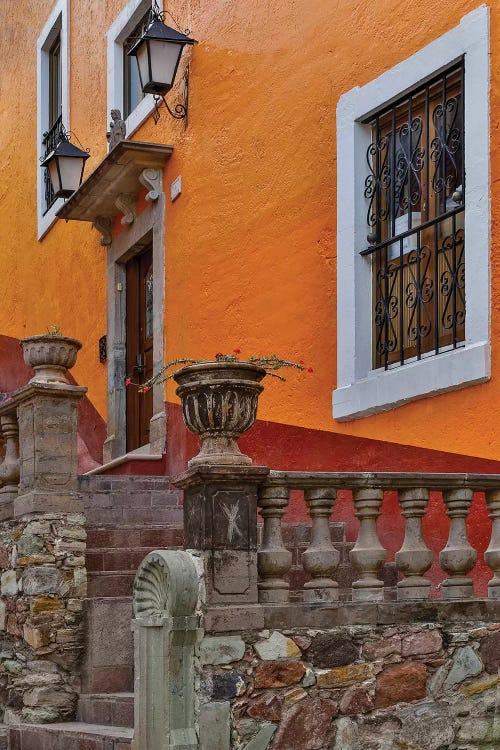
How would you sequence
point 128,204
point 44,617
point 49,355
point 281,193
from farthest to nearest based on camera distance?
1. point 128,204
2. point 281,193
3. point 49,355
4. point 44,617

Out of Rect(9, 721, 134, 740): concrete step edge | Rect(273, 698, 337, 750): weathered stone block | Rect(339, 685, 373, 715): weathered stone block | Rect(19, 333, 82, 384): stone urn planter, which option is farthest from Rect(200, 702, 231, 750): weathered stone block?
Rect(19, 333, 82, 384): stone urn planter

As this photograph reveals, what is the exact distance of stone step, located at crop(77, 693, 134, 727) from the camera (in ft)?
27.1

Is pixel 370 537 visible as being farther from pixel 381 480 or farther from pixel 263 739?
pixel 263 739

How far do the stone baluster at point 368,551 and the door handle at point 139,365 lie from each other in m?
6.00

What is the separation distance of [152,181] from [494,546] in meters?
5.95

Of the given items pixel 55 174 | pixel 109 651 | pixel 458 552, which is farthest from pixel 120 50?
pixel 458 552

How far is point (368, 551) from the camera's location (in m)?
7.24

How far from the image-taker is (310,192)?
407 inches

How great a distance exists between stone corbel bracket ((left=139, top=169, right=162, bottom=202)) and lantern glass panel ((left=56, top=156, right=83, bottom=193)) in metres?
1.50

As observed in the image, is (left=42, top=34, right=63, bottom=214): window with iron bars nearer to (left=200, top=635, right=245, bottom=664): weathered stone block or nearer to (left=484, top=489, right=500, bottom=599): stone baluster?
(left=484, top=489, right=500, bottom=599): stone baluster

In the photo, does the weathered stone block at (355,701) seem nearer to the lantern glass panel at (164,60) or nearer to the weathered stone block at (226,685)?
the weathered stone block at (226,685)

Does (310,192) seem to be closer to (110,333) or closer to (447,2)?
(447,2)

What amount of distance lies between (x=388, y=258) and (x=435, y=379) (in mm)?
1193

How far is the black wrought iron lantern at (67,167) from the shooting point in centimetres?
1367
